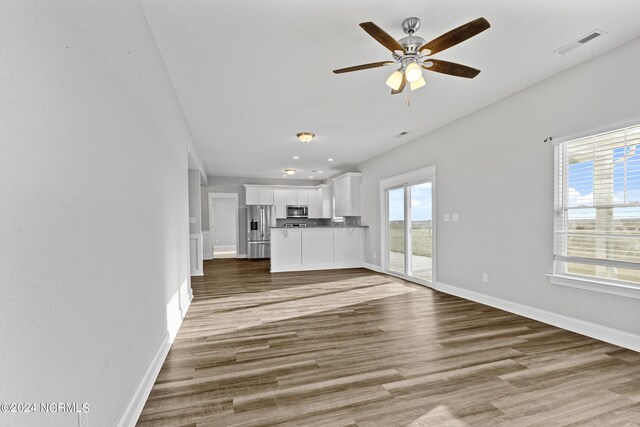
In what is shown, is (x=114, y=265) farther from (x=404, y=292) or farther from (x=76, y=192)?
(x=404, y=292)

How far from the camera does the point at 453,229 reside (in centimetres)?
477

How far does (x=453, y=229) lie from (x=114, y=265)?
175 inches

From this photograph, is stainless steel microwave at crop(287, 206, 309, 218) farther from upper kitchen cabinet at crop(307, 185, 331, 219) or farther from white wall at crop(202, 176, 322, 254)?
white wall at crop(202, 176, 322, 254)

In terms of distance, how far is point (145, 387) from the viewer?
1986 mm

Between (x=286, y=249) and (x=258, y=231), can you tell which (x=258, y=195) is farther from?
(x=286, y=249)

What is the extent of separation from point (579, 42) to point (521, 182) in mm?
1503

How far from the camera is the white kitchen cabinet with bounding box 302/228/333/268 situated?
7457mm

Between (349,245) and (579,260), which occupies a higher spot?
(579,260)

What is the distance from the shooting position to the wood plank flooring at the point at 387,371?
1.82m

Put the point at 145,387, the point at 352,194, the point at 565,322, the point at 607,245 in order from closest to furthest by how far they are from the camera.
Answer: the point at 145,387
the point at 607,245
the point at 565,322
the point at 352,194

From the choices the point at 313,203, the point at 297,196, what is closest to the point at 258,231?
the point at 297,196

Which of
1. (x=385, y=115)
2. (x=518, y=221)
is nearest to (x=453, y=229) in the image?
(x=518, y=221)

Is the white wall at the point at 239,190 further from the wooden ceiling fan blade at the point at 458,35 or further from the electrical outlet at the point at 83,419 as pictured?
the electrical outlet at the point at 83,419

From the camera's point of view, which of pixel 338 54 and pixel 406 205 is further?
pixel 406 205
